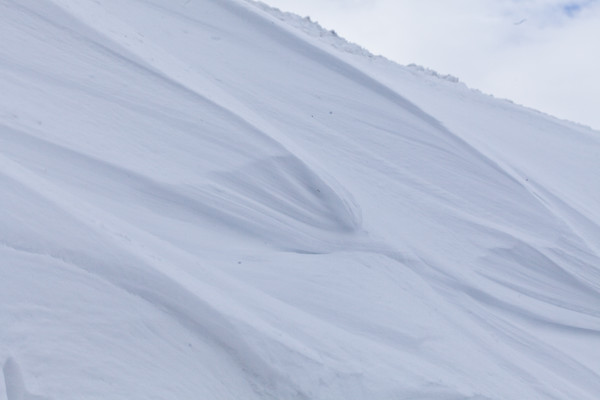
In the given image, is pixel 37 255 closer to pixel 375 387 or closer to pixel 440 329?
pixel 375 387

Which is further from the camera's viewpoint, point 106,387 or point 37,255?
point 37,255

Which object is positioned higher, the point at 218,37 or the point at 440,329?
the point at 218,37

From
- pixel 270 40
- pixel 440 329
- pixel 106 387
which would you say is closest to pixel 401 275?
pixel 440 329

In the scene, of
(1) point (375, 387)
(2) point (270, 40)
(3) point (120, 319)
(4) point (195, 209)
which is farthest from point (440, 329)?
(2) point (270, 40)

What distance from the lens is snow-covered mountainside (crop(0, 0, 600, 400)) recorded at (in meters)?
2.52

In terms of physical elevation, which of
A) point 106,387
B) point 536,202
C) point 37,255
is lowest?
point 106,387

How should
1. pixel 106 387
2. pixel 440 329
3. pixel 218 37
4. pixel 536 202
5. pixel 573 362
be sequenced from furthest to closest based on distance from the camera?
1. pixel 218 37
2. pixel 536 202
3. pixel 573 362
4. pixel 440 329
5. pixel 106 387

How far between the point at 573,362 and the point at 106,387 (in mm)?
2142

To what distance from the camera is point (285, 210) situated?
3697 mm

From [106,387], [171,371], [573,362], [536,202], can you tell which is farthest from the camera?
[536,202]

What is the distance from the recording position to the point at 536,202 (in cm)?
477

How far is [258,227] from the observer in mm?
3525

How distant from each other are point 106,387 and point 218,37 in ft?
11.0

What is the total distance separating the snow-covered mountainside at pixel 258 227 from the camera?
8.27ft
